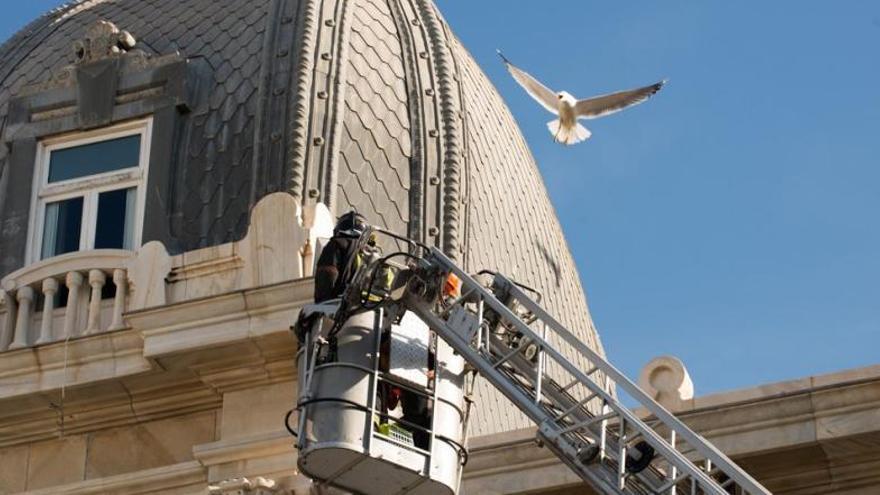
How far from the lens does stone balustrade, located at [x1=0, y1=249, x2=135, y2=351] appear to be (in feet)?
73.0

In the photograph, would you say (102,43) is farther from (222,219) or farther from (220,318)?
(220,318)

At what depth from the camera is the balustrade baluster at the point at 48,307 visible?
2225 centimetres

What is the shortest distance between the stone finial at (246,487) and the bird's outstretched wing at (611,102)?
6.07 meters

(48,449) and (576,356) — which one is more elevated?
(576,356)

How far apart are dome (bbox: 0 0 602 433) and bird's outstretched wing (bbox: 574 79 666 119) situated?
52.5 inches

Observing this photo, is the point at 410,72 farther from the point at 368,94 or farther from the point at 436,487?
the point at 436,487

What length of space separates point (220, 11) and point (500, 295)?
8.88 meters

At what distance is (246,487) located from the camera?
20312 mm

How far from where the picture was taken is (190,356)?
68.5ft

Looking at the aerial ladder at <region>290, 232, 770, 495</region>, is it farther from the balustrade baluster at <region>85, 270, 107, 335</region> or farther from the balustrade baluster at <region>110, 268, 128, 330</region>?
the balustrade baluster at <region>85, 270, 107, 335</region>

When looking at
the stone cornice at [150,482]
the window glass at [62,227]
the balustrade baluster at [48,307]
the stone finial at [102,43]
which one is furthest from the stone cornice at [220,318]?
the stone finial at [102,43]

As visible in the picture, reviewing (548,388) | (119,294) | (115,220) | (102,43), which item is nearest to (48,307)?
(119,294)

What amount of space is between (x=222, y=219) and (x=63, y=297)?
2.01m

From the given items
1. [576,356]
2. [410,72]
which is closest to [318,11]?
[410,72]
